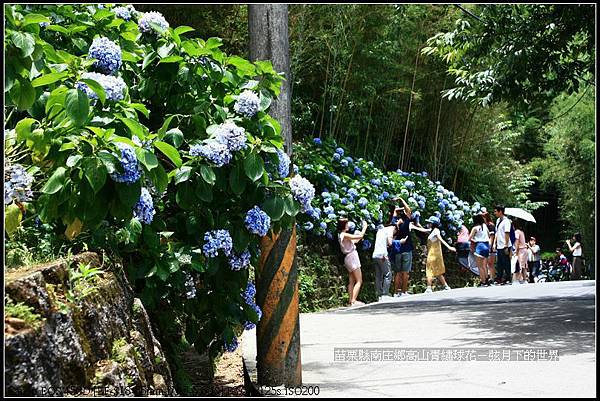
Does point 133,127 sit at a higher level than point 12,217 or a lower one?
higher

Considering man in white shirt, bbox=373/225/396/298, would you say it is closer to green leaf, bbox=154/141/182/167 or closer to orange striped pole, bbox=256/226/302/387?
orange striped pole, bbox=256/226/302/387

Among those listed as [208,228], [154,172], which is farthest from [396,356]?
[154,172]

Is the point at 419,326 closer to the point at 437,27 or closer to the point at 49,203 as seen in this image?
the point at 49,203

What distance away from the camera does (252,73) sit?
17.6 ft

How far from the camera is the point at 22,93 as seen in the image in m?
3.75

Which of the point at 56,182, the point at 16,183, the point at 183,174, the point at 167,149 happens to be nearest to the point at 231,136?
the point at 183,174

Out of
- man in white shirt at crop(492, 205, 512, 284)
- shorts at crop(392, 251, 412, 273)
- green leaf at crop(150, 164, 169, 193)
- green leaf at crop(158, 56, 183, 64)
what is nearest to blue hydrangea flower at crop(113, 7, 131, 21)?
green leaf at crop(158, 56, 183, 64)

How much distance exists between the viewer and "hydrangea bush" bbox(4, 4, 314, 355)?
12.9 feet

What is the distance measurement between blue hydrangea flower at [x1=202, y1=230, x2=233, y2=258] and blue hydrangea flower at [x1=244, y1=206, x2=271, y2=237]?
6.8 inches

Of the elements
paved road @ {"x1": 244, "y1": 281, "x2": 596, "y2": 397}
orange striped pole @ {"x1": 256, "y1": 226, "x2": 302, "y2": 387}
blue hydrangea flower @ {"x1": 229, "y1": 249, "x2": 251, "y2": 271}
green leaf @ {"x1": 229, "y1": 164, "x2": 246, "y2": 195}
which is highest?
green leaf @ {"x1": 229, "y1": 164, "x2": 246, "y2": 195}

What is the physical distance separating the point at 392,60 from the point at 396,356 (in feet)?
34.6

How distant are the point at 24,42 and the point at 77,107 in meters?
0.42

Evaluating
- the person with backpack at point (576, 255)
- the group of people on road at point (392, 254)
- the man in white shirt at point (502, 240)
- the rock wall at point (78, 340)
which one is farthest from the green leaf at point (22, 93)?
the person with backpack at point (576, 255)

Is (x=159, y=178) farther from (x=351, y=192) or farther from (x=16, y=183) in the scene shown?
(x=351, y=192)
